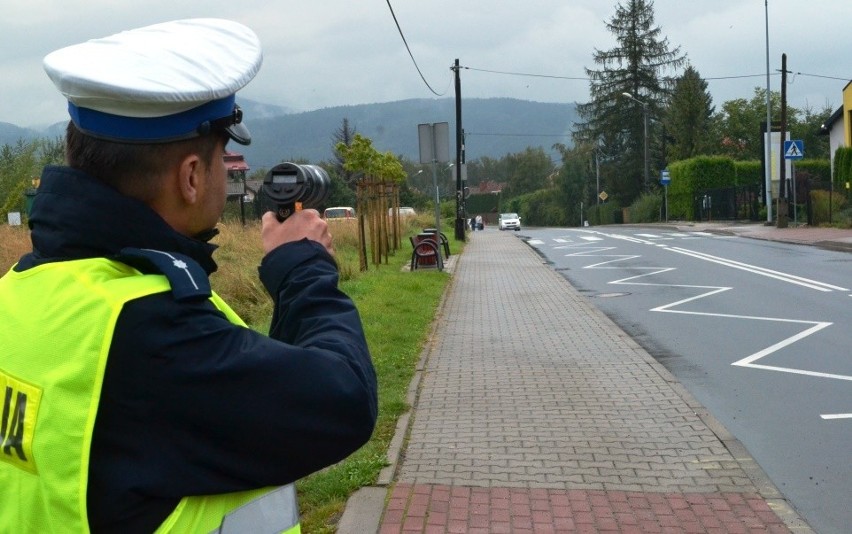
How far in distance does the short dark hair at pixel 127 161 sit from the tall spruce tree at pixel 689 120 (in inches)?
2769

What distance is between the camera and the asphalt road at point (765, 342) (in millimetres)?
6082

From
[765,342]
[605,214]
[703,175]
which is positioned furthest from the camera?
[605,214]

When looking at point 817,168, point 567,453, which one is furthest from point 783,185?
point 567,453

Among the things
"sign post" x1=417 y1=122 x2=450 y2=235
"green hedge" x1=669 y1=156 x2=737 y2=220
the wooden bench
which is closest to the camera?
"sign post" x1=417 y1=122 x2=450 y2=235

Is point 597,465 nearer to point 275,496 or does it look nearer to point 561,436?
point 561,436

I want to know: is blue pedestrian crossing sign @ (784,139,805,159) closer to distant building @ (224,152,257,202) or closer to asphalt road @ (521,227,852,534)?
asphalt road @ (521,227,852,534)

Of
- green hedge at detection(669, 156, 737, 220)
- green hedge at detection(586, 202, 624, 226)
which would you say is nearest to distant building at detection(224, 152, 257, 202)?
green hedge at detection(669, 156, 737, 220)

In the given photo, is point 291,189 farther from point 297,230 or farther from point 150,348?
point 150,348

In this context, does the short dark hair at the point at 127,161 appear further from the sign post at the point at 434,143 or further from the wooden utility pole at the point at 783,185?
the wooden utility pole at the point at 783,185

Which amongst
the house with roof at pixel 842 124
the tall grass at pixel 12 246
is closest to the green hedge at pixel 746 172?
the house with roof at pixel 842 124

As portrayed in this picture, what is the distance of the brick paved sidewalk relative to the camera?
494cm

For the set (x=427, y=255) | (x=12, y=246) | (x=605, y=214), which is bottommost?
(x=427, y=255)

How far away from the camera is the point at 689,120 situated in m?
69.5

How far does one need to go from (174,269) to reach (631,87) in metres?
78.8
